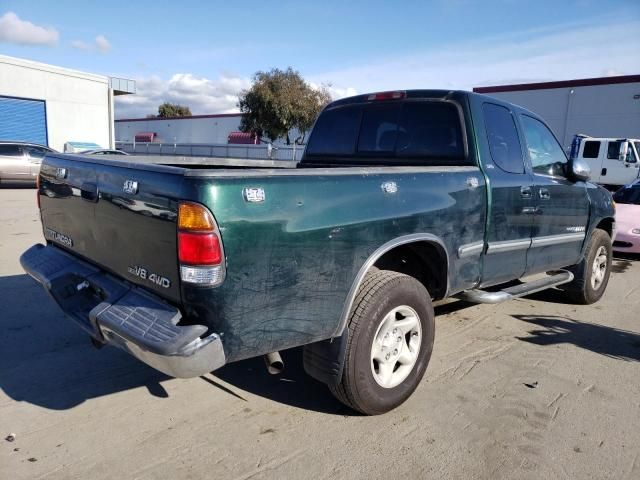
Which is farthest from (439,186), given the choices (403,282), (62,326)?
(62,326)

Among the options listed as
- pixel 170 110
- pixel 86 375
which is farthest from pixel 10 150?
pixel 170 110

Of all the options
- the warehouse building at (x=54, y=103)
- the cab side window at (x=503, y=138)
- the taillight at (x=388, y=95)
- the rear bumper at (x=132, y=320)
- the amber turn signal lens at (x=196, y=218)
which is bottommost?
the rear bumper at (x=132, y=320)

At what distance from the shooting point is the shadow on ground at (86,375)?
134 inches

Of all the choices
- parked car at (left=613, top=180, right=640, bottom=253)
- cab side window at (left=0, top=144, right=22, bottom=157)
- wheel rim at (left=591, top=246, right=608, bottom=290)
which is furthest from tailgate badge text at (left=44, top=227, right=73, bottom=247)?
cab side window at (left=0, top=144, right=22, bottom=157)

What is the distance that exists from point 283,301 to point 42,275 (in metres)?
1.78

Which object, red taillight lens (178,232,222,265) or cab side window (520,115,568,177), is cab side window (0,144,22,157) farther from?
red taillight lens (178,232,222,265)

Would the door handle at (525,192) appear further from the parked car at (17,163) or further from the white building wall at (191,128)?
the white building wall at (191,128)

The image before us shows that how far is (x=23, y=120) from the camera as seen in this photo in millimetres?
24688

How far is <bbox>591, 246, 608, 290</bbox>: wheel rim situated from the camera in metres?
5.78

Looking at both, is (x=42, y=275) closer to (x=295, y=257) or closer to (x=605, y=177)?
(x=295, y=257)

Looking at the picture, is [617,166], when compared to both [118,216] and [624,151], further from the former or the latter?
[118,216]

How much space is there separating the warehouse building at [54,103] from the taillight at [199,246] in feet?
80.9

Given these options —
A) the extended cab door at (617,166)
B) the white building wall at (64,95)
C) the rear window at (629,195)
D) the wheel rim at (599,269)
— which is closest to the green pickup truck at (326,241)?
the wheel rim at (599,269)

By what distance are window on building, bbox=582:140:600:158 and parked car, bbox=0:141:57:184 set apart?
18312 mm
